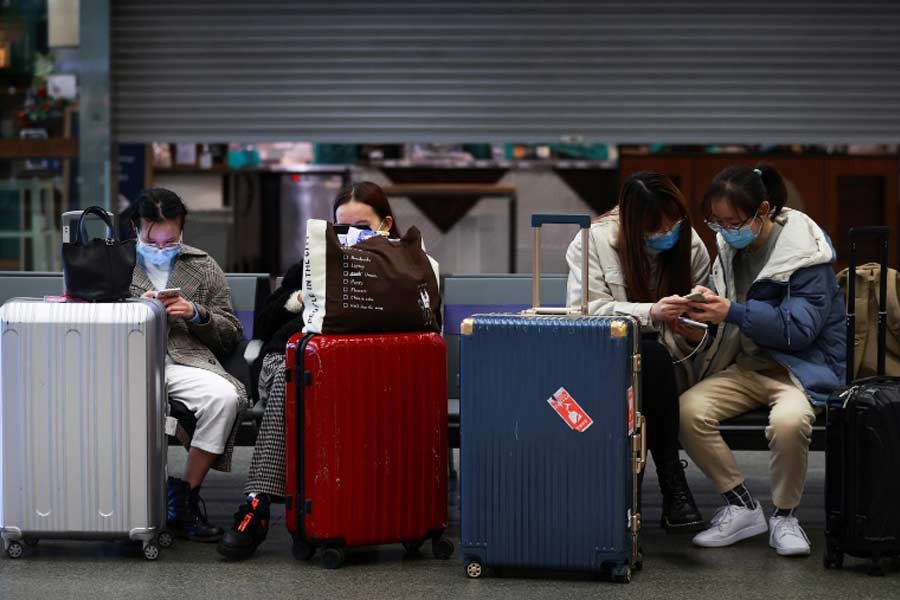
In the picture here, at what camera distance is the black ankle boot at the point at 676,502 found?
4.64 m

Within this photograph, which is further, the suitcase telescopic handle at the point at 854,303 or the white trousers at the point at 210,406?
the white trousers at the point at 210,406

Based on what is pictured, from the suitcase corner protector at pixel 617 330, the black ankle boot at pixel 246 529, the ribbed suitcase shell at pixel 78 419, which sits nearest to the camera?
the suitcase corner protector at pixel 617 330

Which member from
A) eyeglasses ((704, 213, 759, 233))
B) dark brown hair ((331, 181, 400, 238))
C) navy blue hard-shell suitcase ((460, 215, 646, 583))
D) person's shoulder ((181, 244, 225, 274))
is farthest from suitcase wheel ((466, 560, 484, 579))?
person's shoulder ((181, 244, 225, 274))

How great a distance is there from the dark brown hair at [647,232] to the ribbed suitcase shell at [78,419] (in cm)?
165

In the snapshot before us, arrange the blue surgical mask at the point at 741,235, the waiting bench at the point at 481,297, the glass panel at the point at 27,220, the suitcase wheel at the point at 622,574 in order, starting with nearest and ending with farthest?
1. the suitcase wheel at the point at 622,574
2. the blue surgical mask at the point at 741,235
3. the waiting bench at the point at 481,297
4. the glass panel at the point at 27,220

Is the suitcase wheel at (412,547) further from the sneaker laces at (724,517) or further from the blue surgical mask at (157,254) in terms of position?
the blue surgical mask at (157,254)

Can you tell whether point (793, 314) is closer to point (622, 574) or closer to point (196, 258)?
point (622, 574)

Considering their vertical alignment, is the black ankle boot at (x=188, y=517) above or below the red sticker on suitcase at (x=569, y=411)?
below

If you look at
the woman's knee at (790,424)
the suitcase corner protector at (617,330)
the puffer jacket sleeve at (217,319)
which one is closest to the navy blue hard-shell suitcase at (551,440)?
the suitcase corner protector at (617,330)

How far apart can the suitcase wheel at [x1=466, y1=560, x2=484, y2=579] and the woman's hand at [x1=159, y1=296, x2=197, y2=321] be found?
1422mm

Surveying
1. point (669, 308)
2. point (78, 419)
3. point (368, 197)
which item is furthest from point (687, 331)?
point (78, 419)

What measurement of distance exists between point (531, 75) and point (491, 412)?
16.3 ft

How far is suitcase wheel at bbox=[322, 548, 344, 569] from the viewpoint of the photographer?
4.55 m

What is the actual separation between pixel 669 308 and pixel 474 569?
1.10 meters
